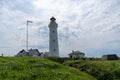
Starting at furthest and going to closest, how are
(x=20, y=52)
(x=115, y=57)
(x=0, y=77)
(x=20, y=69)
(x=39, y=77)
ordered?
(x=20, y=52), (x=115, y=57), (x=20, y=69), (x=39, y=77), (x=0, y=77)

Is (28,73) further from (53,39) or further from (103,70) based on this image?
(53,39)

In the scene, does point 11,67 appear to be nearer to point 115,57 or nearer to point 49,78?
point 49,78

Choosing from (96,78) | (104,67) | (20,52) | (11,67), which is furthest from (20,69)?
(20,52)

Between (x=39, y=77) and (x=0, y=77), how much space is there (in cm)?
417

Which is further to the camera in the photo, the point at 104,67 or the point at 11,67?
the point at 104,67

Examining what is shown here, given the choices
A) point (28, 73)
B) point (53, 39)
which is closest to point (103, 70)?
point (28, 73)

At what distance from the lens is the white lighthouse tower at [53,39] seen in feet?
274

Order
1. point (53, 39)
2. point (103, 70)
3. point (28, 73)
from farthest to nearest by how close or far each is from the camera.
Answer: point (53, 39) < point (103, 70) < point (28, 73)

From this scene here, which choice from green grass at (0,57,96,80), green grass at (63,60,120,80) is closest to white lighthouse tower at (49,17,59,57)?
green grass at (63,60,120,80)

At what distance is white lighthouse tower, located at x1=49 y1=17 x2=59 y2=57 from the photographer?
274ft

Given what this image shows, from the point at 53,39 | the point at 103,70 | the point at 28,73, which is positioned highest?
the point at 53,39

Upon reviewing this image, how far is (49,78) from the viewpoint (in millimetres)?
28859

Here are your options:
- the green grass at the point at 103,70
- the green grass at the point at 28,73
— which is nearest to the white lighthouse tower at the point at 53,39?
the green grass at the point at 103,70

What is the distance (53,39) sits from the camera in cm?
8494
